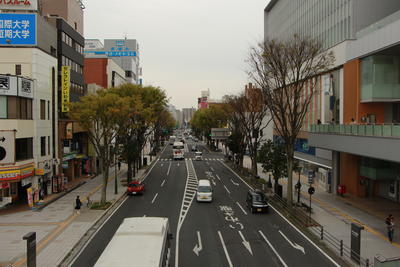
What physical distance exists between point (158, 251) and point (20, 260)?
10.7 meters

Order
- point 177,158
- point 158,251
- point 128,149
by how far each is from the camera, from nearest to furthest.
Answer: point 158,251, point 128,149, point 177,158

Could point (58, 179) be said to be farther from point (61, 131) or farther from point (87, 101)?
point (87, 101)

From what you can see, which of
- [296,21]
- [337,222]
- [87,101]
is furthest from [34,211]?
[296,21]

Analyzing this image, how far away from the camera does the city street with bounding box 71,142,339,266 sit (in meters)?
19.6

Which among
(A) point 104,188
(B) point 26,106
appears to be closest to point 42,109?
(B) point 26,106

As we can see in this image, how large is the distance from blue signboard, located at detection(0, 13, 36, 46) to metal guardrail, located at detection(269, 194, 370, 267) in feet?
94.2

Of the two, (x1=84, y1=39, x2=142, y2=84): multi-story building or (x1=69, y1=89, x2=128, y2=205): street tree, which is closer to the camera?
(x1=69, y1=89, x2=128, y2=205): street tree

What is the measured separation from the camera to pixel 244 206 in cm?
3362

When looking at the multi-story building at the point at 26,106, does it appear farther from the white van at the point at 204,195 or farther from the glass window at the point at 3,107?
the white van at the point at 204,195

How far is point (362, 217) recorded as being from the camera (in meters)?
29.2

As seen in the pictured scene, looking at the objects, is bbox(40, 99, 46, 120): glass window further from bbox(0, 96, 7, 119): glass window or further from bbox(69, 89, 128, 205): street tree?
bbox(0, 96, 7, 119): glass window

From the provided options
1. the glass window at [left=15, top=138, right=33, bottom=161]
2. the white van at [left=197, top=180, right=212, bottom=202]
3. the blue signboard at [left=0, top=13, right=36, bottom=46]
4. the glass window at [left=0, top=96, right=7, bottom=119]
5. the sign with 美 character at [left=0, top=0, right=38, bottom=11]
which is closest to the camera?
the glass window at [left=0, top=96, right=7, bottom=119]

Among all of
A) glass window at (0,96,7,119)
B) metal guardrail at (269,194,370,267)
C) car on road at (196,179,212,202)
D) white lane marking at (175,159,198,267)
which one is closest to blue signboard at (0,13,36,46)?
glass window at (0,96,7,119)

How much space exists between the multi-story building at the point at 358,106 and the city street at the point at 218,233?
8.64 metres
